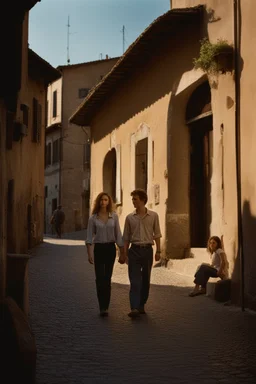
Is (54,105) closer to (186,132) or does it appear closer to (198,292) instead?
(186,132)

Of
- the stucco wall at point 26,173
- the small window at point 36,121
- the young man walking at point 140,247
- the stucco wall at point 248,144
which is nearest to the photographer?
the young man walking at point 140,247

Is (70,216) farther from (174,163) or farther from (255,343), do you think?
(255,343)

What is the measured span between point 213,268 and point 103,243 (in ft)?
7.94

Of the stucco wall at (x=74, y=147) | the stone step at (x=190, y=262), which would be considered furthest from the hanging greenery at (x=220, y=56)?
the stucco wall at (x=74, y=147)

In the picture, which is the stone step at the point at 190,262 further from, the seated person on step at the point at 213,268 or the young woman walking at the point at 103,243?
the young woman walking at the point at 103,243

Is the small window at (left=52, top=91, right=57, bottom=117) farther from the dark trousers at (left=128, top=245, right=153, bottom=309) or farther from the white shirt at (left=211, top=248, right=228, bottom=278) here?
the dark trousers at (left=128, top=245, right=153, bottom=309)

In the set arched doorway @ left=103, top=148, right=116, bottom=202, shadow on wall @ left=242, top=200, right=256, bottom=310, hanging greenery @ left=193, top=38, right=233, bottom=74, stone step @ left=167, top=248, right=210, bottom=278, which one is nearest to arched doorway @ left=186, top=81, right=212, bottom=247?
stone step @ left=167, top=248, right=210, bottom=278

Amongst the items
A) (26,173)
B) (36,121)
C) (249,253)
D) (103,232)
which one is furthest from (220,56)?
(36,121)

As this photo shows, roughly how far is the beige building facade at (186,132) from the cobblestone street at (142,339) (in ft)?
3.80

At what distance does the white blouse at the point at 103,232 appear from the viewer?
29.2ft

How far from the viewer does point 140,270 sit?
8930 mm

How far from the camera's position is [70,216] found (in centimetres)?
4019

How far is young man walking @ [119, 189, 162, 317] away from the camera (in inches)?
349

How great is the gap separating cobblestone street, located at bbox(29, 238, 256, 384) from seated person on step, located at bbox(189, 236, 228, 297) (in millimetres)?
291
